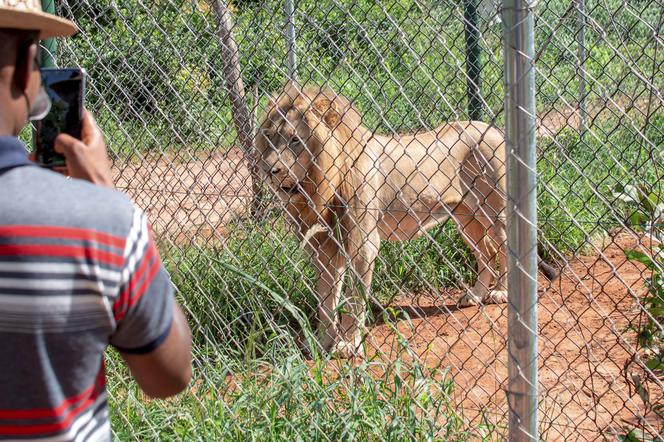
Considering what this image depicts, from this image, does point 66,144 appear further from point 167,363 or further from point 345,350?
point 345,350

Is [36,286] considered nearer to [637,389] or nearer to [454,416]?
[454,416]

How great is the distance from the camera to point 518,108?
2105mm

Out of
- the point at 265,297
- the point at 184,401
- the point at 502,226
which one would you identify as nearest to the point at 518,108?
the point at 184,401

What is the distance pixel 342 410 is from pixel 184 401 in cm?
74

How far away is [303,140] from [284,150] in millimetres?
145

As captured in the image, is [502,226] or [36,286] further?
[502,226]

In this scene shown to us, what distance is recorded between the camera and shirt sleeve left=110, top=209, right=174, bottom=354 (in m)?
1.40

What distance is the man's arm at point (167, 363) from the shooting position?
1.47 metres

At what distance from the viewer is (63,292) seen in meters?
1.37

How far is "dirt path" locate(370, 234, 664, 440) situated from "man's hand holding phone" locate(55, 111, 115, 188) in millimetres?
1762

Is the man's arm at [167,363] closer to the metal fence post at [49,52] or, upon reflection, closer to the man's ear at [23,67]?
the man's ear at [23,67]

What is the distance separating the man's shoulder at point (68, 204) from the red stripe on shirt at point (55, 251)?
0.12 ft

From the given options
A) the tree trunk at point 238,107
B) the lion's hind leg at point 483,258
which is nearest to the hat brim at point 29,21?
the tree trunk at point 238,107

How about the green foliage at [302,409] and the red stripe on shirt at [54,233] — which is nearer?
the red stripe on shirt at [54,233]
